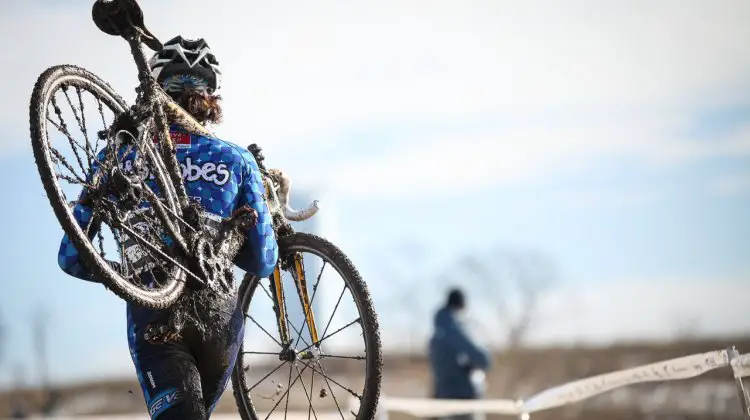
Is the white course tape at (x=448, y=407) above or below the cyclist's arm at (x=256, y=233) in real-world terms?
above

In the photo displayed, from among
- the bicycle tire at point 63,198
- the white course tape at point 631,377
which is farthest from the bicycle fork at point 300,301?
the white course tape at point 631,377

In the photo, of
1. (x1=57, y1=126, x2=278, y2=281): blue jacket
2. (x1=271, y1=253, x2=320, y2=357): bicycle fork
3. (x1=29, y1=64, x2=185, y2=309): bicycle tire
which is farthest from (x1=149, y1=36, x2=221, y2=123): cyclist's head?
(x1=271, y1=253, x2=320, y2=357): bicycle fork

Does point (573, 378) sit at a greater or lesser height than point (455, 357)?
greater

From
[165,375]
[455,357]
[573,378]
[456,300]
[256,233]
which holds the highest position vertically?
[573,378]

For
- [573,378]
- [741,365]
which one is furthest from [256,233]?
[573,378]

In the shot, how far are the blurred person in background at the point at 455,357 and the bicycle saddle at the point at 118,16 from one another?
567 cm

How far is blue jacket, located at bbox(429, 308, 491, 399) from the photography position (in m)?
9.81

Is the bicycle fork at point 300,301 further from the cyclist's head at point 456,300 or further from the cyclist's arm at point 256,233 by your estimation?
the cyclist's head at point 456,300

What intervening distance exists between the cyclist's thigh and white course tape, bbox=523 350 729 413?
6.52 feet

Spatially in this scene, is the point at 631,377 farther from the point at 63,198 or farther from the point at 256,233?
the point at 63,198

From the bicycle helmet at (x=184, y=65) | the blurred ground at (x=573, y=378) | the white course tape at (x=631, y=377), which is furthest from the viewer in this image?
the blurred ground at (x=573, y=378)

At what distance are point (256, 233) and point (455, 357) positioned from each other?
5455 mm

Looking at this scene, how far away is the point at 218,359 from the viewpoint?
4.65 metres

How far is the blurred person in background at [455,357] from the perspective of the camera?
9.80 metres
